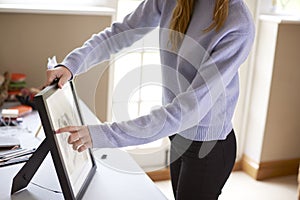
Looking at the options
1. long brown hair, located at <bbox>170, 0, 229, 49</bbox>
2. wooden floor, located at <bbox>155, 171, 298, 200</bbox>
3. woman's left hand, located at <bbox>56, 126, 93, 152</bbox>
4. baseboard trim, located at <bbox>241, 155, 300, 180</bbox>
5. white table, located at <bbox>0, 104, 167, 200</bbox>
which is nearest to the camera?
woman's left hand, located at <bbox>56, 126, 93, 152</bbox>

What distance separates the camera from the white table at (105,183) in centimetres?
106

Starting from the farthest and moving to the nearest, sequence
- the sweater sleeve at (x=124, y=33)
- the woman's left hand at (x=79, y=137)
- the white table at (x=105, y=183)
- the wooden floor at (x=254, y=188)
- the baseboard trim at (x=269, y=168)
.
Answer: the baseboard trim at (x=269, y=168) → the wooden floor at (x=254, y=188) → the sweater sleeve at (x=124, y=33) → the white table at (x=105, y=183) → the woman's left hand at (x=79, y=137)

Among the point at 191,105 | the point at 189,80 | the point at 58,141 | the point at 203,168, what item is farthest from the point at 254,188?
the point at 58,141

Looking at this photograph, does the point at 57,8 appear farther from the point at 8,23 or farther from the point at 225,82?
the point at 225,82

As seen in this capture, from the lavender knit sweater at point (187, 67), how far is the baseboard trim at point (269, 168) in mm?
1592

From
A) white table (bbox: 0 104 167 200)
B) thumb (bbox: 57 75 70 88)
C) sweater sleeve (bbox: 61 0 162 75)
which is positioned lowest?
white table (bbox: 0 104 167 200)

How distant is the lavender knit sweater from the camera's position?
3.10ft

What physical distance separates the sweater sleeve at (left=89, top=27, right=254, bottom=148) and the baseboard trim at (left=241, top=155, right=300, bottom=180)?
1.69 m

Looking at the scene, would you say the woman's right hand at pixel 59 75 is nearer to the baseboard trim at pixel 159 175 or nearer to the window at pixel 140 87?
the window at pixel 140 87

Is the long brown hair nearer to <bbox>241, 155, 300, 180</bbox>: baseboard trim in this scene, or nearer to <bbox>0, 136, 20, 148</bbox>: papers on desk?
<bbox>0, 136, 20, 148</bbox>: papers on desk

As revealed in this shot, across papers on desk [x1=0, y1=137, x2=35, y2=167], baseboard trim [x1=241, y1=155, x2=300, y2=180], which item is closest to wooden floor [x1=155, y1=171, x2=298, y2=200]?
baseboard trim [x1=241, y1=155, x2=300, y2=180]

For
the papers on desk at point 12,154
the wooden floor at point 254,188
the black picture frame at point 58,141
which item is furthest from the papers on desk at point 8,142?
the wooden floor at point 254,188

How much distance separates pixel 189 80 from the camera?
115cm

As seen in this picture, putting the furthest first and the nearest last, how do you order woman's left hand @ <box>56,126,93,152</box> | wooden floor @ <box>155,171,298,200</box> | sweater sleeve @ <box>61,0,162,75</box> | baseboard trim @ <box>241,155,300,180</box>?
1. baseboard trim @ <box>241,155,300,180</box>
2. wooden floor @ <box>155,171,298,200</box>
3. sweater sleeve @ <box>61,0,162,75</box>
4. woman's left hand @ <box>56,126,93,152</box>
